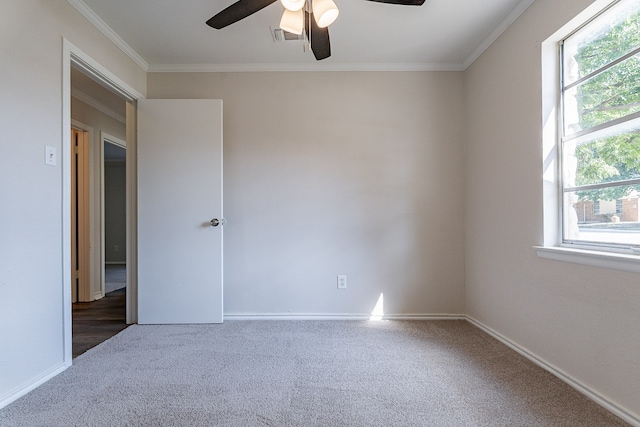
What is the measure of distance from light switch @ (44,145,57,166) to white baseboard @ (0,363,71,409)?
4.04 feet

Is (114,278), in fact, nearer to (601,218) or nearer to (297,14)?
(297,14)

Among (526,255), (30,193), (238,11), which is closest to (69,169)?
(30,193)

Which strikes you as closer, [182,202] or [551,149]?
[551,149]

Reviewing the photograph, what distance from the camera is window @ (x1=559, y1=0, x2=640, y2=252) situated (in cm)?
153

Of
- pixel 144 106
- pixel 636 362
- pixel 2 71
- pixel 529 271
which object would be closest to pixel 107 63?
pixel 144 106

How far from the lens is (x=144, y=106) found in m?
2.75

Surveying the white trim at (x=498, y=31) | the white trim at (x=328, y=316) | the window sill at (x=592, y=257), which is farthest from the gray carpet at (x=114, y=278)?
the white trim at (x=498, y=31)

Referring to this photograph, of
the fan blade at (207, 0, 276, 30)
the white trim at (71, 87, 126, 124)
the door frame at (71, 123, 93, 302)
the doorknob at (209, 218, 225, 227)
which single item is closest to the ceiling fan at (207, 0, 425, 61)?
the fan blade at (207, 0, 276, 30)

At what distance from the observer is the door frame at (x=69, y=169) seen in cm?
195

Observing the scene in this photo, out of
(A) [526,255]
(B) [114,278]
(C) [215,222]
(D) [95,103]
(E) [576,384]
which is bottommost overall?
(B) [114,278]

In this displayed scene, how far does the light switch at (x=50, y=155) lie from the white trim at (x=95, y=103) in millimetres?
2041

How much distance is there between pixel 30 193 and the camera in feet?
5.67

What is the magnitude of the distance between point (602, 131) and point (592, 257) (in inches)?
27.1

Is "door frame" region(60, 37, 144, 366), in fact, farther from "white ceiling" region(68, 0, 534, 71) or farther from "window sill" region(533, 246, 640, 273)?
"window sill" region(533, 246, 640, 273)
